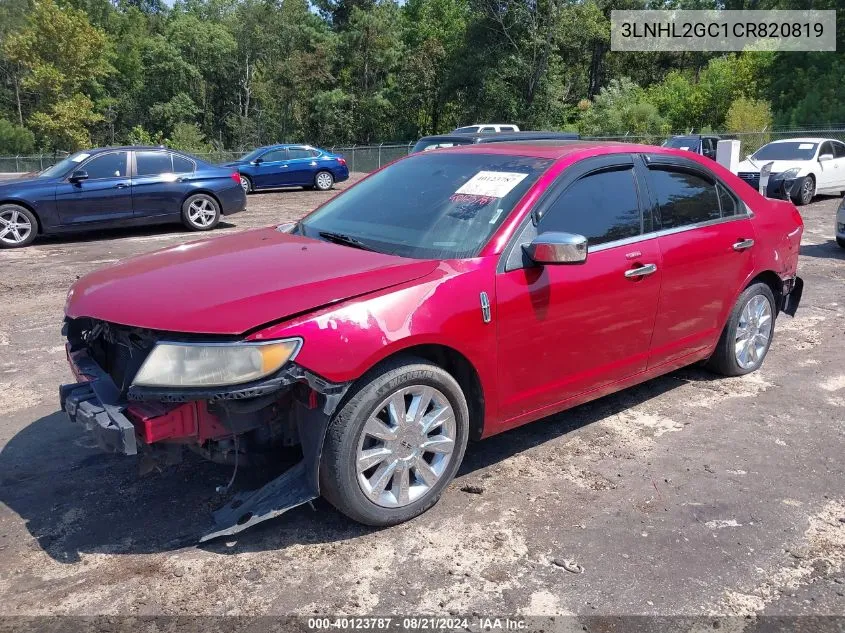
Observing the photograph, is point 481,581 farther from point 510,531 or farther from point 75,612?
point 75,612

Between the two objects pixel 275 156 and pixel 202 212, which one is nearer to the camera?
pixel 202 212

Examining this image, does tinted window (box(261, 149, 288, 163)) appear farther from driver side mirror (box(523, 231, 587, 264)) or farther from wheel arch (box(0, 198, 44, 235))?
driver side mirror (box(523, 231, 587, 264))

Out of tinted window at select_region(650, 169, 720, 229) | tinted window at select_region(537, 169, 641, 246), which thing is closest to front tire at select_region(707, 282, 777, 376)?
tinted window at select_region(650, 169, 720, 229)

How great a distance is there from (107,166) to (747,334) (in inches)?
394

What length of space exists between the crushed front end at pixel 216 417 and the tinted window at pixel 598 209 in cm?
154

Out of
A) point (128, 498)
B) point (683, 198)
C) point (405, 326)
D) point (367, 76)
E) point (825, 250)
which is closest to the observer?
point (405, 326)

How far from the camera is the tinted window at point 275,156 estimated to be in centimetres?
2117

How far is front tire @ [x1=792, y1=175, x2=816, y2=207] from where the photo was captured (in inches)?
636

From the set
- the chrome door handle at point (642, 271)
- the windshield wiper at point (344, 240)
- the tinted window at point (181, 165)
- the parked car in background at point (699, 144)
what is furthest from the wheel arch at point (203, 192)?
the parked car in background at point (699, 144)

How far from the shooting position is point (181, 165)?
12.4m

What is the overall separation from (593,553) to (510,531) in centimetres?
38

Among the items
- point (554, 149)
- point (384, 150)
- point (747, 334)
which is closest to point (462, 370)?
point (554, 149)

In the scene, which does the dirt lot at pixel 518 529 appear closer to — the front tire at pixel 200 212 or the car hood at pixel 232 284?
the car hood at pixel 232 284

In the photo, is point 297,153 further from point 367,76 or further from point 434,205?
point 367,76
